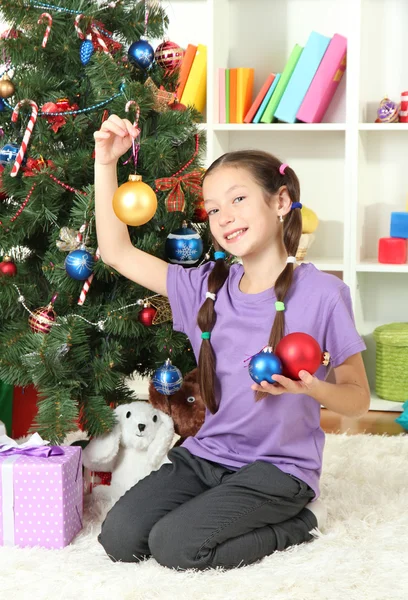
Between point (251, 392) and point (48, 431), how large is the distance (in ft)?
1.32

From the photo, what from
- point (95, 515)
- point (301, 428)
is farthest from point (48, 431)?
point (301, 428)

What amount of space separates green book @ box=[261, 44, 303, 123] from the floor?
3.17ft

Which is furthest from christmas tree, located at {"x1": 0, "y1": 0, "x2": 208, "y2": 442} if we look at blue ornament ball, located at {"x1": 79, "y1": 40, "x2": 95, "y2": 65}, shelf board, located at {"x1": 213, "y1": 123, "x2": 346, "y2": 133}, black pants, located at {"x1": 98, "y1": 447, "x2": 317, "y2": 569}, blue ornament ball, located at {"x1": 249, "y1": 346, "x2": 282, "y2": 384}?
shelf board, located at {"x1": 213, "y1": 123, "x2": 346, "y2": 133}

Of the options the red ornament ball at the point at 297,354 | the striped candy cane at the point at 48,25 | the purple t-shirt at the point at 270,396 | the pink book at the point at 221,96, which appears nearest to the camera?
the red ornament ball at the point at 297,354

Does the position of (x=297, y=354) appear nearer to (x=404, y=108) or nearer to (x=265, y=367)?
(x=265, y=367)

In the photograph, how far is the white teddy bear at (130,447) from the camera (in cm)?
173

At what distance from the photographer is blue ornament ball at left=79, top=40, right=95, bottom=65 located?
1.67 metres

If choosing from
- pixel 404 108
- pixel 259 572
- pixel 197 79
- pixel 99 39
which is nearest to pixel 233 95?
pixel 197 79

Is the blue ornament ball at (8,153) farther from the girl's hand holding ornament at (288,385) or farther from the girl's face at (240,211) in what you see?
the girl's hand holding ornament at (288,385)

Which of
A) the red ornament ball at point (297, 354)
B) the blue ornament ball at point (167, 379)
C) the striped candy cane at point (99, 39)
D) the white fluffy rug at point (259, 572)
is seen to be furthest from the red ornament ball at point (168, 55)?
the white fluffy rug at point (259, 572)

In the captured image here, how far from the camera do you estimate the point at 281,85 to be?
9.13ft

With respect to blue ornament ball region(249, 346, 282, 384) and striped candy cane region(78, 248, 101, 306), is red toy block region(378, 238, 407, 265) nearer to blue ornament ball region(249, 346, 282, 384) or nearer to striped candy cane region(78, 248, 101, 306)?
striped candy cane region(78, 248, 101, 306)

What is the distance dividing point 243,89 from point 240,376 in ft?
4.88

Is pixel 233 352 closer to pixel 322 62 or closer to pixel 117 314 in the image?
pixel 117 314
